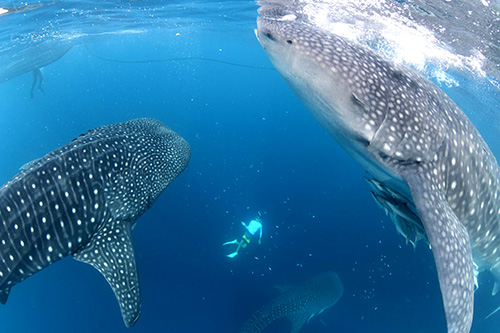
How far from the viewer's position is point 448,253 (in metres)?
2.48

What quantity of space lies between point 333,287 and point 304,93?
22.1 feet

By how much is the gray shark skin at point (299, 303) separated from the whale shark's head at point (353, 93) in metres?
5.18

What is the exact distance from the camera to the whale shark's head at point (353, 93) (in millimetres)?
2598

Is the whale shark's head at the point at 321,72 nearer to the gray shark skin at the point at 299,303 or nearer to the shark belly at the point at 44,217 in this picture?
the shark belly at the point at 44,217

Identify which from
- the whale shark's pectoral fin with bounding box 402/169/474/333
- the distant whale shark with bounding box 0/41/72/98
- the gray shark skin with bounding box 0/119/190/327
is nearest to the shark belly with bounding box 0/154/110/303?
the gray shark skin with bounding box 0/119/190/327

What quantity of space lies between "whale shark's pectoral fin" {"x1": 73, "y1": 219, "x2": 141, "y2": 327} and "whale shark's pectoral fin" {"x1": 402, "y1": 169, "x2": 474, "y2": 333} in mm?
3753

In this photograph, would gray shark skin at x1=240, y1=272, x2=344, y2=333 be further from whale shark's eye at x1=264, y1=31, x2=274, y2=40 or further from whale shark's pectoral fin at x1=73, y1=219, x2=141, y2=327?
whale shark's eye at x1=264, y1=31, x2=274, y2=40

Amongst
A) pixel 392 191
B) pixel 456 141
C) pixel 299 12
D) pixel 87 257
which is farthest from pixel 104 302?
pixel 299 12

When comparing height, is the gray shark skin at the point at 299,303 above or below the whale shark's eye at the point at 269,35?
below

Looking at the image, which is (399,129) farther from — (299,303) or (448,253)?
(299,303)

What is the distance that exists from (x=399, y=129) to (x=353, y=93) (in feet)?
1.89

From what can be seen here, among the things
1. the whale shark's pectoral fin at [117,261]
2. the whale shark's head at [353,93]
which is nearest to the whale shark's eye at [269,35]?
the whale shark's head at [353,93]

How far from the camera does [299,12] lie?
11078 millimetres

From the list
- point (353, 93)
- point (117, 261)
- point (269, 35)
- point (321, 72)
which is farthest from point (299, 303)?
point (269, 35)
